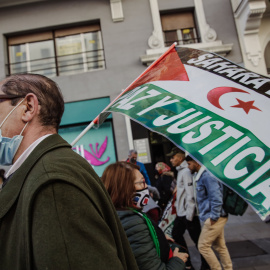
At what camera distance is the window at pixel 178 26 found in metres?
9.42

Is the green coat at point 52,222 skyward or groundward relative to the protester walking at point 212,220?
skyward

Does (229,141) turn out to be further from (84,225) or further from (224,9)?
(224,9)

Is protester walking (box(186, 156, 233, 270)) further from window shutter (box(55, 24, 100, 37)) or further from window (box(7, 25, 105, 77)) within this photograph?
window shutter (box(55, 24, 100, 37))

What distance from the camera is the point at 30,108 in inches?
44.3

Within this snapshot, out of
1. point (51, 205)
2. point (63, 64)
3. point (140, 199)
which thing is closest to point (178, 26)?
point (63, 64)

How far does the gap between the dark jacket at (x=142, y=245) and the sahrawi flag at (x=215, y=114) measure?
662mm

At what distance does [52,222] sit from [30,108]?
0.57 meters

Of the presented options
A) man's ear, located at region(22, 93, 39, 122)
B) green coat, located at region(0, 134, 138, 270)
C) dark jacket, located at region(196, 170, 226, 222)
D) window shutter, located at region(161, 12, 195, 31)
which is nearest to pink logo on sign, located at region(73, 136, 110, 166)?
window shutter, located at region(161, 12, 195, 31)

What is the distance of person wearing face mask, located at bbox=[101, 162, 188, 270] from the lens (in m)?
1.72

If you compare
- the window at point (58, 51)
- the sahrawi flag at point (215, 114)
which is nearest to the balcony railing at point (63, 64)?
the window at point (58, 51)

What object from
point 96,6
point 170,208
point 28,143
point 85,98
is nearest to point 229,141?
point 28,143

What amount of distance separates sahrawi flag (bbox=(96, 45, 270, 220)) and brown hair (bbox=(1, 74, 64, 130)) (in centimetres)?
81

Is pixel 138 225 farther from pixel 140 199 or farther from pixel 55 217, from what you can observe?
pixel 55 217

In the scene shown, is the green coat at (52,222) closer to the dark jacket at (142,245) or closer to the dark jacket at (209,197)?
the dark jacket at (142,245)
